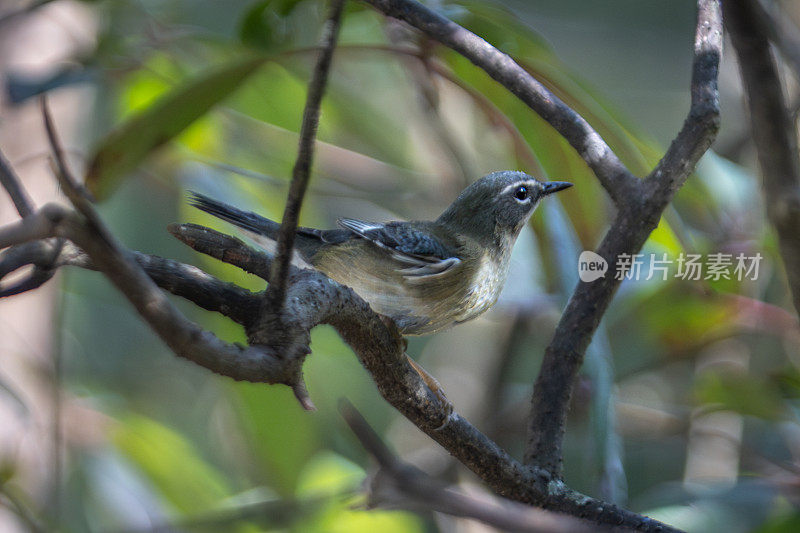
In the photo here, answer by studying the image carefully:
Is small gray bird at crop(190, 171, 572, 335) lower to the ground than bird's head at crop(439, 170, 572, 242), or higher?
lower

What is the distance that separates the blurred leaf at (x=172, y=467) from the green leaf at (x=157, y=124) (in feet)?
5.48

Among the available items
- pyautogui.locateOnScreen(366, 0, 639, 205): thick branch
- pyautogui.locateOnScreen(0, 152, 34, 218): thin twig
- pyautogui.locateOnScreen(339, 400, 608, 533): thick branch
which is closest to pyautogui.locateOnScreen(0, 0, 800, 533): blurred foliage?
pyautogui.locateOnScreen(366, 0, 639, 205): thick branch

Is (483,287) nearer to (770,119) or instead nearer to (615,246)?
Result: (615,246)

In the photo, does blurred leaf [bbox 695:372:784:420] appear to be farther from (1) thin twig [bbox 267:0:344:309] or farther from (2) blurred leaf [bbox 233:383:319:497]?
(1) thin twig [bbox 267:0:344:309]

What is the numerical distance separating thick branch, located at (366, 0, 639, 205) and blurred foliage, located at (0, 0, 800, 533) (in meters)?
0.51

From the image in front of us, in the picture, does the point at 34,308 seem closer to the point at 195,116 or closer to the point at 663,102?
the point at 195,116

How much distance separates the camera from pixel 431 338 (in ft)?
15.6

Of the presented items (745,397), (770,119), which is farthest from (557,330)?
(745,397)

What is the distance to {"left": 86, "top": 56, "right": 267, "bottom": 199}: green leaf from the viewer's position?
6.19 feet

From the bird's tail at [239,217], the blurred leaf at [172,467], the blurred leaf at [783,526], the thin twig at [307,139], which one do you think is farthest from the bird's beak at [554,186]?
the blurred leaf at [172,467]

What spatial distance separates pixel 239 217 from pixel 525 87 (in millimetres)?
866

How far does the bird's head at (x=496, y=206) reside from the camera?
2578mm

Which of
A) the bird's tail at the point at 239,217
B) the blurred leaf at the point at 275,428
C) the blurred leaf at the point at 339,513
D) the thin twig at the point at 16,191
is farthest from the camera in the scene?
the blurred leaf at the point at 275,428

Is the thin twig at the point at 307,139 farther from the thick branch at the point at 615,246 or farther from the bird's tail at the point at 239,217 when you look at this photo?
the bird's tail at the point at 239,217
